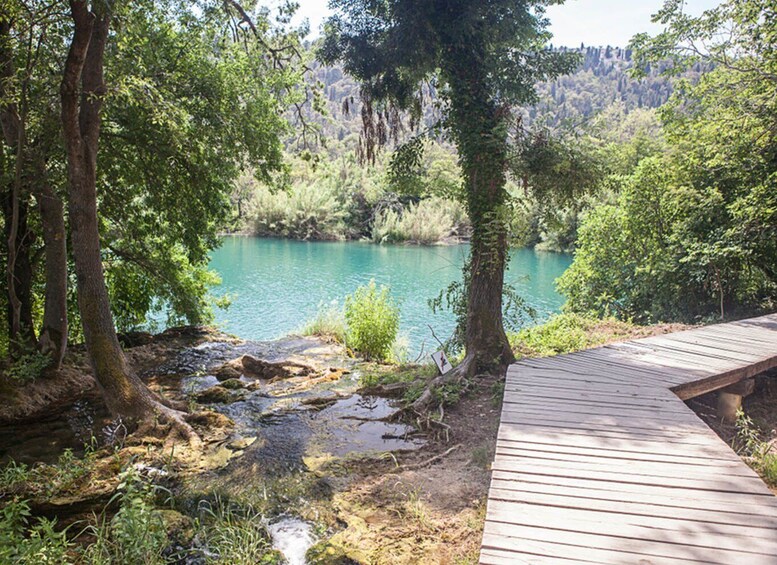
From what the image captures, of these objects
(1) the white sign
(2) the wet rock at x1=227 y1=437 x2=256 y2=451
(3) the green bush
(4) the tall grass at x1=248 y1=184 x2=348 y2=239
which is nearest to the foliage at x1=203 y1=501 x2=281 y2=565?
(2) the wet rock at x1=227 y1=437 x2=256 y2=451

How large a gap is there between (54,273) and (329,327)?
6399mm

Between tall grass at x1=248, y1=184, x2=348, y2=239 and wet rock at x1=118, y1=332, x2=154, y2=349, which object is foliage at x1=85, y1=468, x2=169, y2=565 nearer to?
wet rock at x1=118, y1=332, x2=154, y2=349

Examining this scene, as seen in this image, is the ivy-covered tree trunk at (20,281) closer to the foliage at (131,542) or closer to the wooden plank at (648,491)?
the foliage at (131,542)

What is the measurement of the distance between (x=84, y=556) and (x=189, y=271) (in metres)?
9.38

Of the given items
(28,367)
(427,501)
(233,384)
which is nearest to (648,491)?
(427,501)

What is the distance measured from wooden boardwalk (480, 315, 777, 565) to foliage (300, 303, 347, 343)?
725 centimetres

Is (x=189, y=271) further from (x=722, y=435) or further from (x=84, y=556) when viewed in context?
(x=722, y=435)

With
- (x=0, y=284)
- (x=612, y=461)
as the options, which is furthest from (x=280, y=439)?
(x=0, y=284)

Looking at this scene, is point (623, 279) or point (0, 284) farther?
point (623, 279)

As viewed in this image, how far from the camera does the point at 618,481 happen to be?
3.26m

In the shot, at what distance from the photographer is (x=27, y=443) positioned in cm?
593

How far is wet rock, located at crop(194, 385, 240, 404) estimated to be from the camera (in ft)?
24.9

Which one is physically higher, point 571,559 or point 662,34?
point 662,34

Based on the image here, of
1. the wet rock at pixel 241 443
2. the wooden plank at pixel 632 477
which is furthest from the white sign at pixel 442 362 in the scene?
the wooden plank at pixel 632 477
